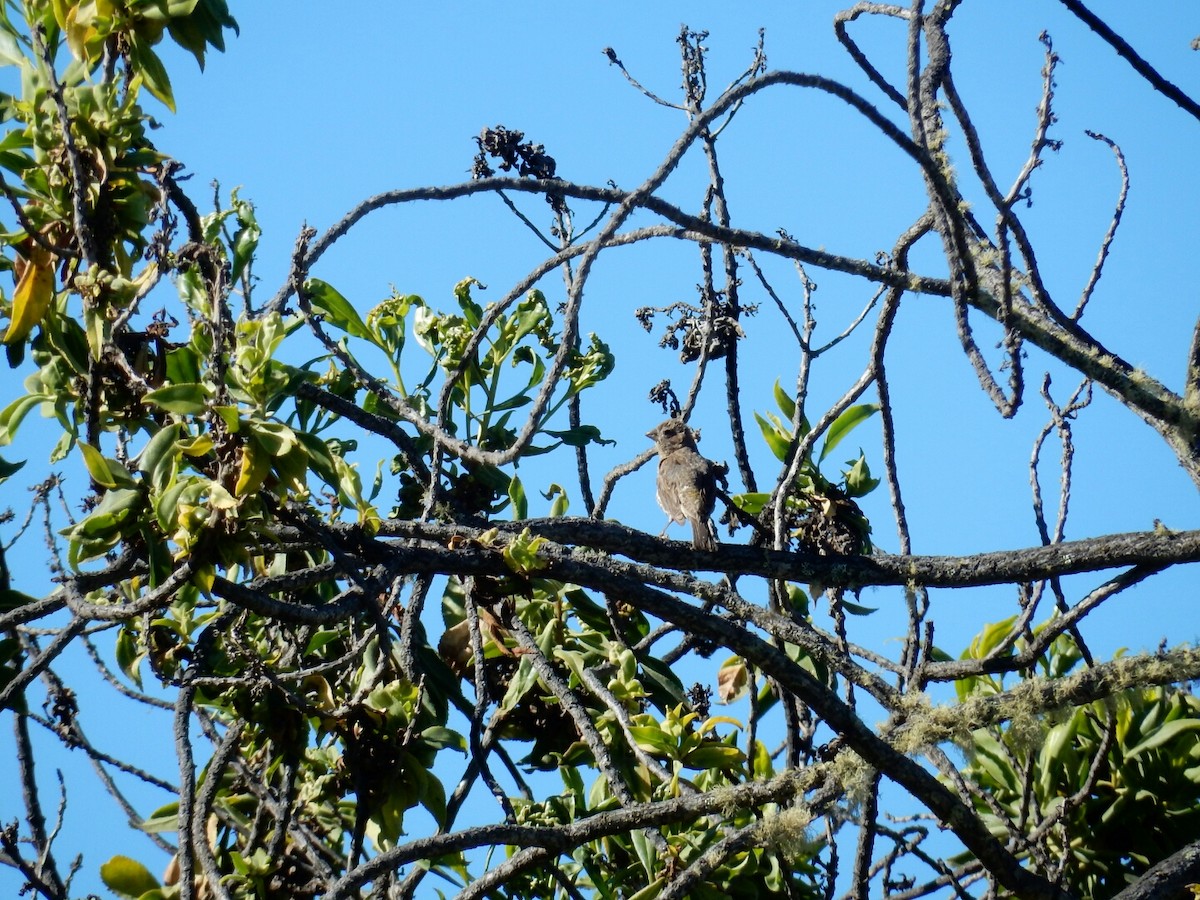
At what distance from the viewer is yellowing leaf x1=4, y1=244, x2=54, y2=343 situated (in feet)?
8.16

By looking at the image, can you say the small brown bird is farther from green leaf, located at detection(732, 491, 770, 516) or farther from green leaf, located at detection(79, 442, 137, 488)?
green leaf, located at detection(79, 442, 137, 488)

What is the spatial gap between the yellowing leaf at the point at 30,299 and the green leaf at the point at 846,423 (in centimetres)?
279

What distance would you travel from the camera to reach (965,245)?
3.09 m

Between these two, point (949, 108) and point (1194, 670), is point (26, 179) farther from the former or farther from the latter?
point (1194, 670)

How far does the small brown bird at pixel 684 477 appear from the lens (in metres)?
5.34

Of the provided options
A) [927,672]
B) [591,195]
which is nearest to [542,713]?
[927,672]

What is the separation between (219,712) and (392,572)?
6.67 ft

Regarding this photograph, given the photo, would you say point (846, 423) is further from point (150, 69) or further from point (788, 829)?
point (150, 69)

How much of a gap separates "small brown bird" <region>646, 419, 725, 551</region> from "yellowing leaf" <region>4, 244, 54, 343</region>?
286 cm

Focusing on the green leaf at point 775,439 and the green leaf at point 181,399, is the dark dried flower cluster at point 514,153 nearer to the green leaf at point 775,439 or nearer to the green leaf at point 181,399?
the green leaf at point 775,439

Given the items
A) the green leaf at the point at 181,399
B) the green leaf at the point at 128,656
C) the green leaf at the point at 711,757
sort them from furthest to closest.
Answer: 1. the green leaf at the point at 128,656
2. the green leaf at the point at 711,757
3. the green leaf at the point at 181,399

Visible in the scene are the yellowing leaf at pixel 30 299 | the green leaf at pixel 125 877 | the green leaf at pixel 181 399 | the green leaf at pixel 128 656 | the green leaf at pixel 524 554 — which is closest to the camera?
the green leaf at pixel 181 399

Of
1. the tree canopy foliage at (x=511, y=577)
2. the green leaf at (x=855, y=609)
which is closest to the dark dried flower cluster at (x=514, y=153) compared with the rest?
the tree canopy foliage at (x=511, y=577)

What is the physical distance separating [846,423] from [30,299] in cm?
291
